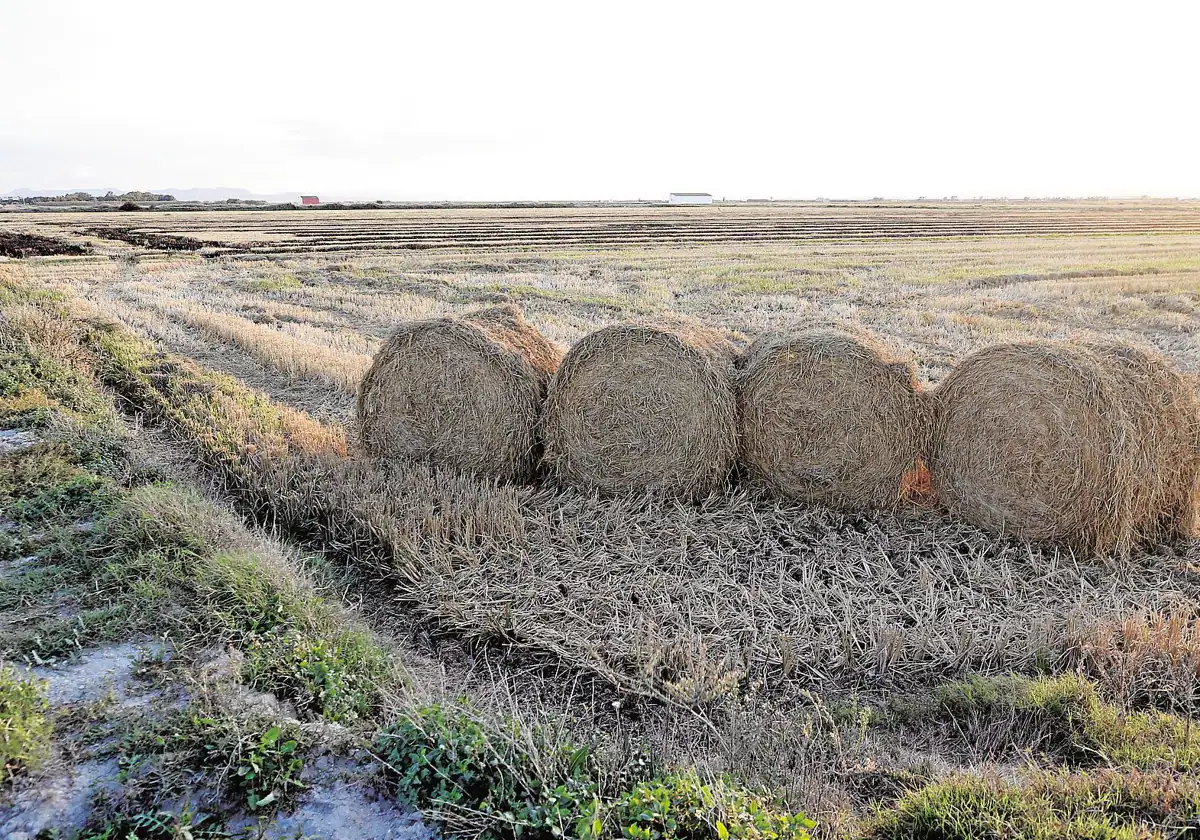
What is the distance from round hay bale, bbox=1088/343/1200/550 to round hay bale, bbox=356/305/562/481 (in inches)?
177

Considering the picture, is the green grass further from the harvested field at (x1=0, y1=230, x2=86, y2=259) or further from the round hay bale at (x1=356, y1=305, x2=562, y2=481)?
the harvested field at (x1=0, y1=230, x2=86, y2=259)

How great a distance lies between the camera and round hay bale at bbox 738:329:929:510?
585 cm

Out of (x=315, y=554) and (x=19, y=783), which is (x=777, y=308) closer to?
(x=315, y=554)

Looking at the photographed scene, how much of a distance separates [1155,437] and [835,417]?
2.13 metres

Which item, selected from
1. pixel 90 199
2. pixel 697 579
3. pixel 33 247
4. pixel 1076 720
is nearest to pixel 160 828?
pixel 697 579

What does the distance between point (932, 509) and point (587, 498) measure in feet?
9.23

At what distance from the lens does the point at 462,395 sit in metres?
6.66

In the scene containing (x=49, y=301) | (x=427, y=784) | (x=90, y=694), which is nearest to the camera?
(x=427, y=784)

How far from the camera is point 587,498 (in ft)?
21.0

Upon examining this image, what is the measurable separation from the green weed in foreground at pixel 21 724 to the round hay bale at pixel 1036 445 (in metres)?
5.82

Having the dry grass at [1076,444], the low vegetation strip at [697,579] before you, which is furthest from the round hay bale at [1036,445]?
the low vegetation strip at [697,579]

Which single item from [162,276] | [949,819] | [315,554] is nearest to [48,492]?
[315,554]

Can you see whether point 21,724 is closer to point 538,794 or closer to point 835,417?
point 538,794

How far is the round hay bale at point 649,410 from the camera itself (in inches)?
244
